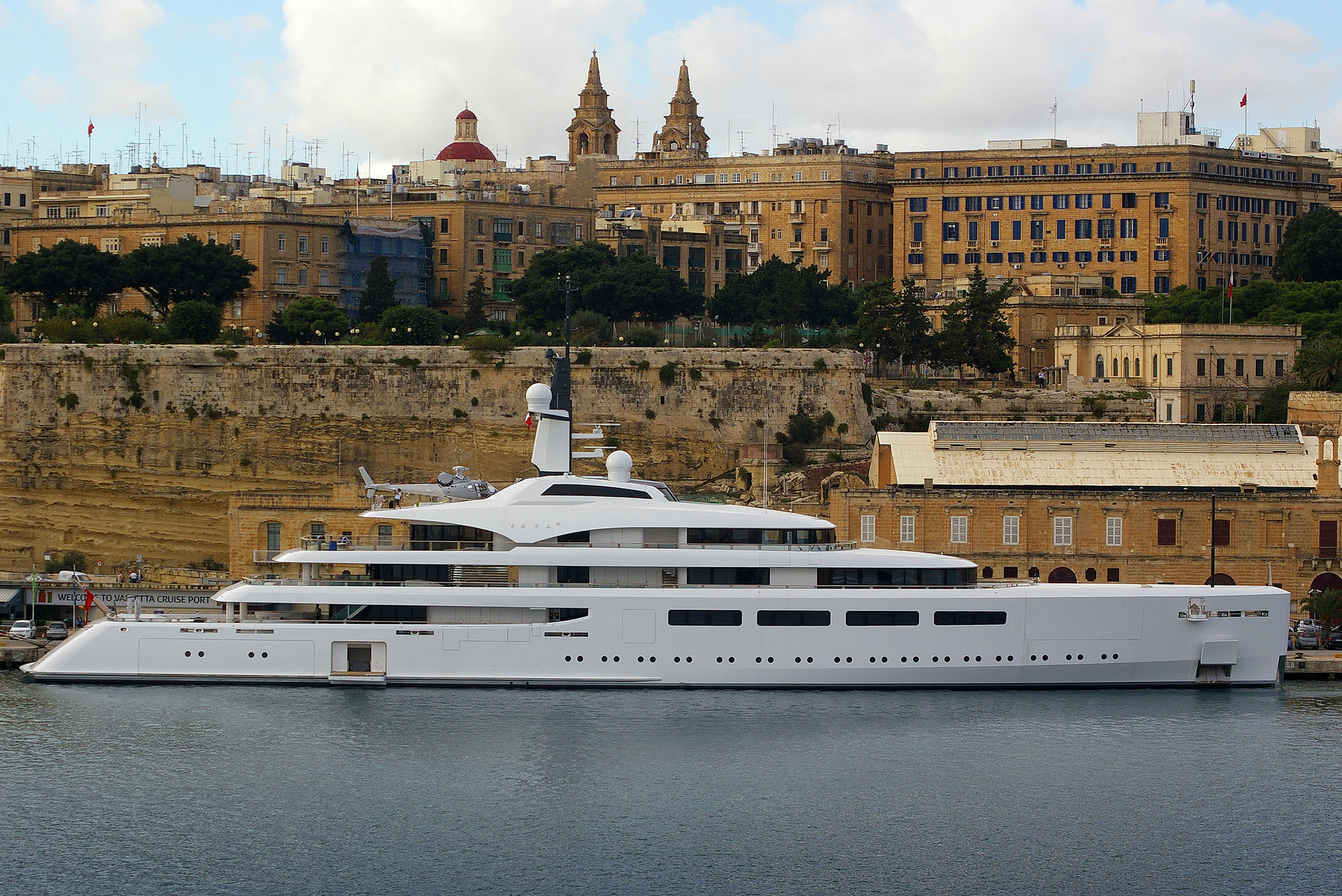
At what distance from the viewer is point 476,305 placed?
77.6 meters

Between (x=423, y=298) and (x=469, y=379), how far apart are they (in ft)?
65.1

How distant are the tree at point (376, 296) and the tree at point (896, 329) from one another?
1824 cm

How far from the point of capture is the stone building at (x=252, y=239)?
76250 mm

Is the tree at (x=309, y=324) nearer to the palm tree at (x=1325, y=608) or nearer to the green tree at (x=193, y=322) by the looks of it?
the green tree at (x=193, y=322)

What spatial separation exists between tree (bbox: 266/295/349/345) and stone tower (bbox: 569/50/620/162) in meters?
44.8

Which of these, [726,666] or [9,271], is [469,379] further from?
[726,666]

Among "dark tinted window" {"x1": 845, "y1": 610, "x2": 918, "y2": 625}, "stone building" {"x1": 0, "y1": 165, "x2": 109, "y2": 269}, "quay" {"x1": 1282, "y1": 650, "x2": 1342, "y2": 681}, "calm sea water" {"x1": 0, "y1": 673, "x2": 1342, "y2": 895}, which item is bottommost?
"calm sea water" {"x1": 0, "y1": 673, "x2": 1342, "y2": 895}

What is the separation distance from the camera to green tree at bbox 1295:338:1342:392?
217 feet

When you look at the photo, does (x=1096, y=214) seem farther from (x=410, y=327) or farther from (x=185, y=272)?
(x=185, y=272)

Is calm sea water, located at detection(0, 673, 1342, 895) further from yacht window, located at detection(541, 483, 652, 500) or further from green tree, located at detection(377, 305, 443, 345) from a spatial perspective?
green tree, located at detection(377, 305, 443, 345)

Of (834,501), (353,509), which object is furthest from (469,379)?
(834,501)

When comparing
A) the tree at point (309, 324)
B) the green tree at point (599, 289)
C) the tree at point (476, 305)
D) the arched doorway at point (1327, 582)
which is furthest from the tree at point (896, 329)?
the arched doorway at point (1327, 582)

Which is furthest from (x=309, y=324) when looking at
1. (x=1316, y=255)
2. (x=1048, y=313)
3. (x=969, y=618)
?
(x=1316, y=255)

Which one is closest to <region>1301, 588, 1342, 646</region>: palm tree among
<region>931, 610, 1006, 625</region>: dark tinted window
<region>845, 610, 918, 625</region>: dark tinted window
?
<region>931, 610, 1006, 625</region>: dark tinted window
